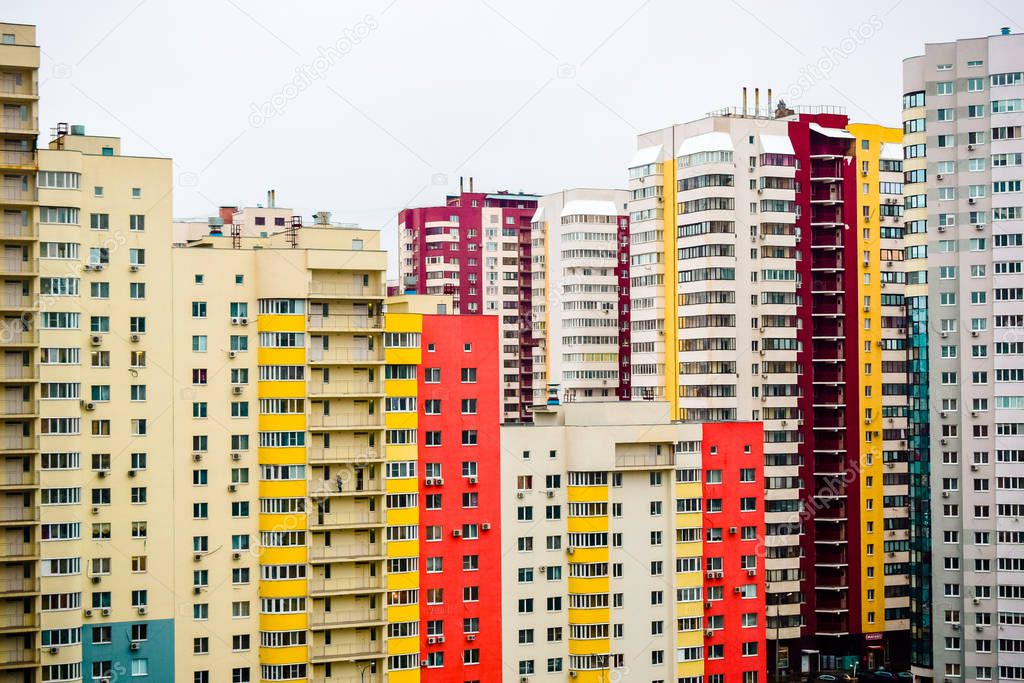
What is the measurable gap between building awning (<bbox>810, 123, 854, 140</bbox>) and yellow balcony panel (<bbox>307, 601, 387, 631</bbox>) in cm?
5145

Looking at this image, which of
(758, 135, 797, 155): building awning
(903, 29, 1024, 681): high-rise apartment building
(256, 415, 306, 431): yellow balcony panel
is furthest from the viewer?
(758, 135, 797, 155): building awning

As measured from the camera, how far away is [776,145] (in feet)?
307

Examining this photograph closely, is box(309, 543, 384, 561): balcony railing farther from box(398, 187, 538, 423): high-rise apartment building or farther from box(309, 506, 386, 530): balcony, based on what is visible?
box(398, 187, 538, 423): high-rise apartment building

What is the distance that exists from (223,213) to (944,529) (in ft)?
197

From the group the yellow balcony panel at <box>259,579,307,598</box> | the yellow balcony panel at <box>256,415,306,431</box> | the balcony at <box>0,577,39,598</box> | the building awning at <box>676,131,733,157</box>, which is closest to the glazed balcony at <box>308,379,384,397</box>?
the yellow balcony panel at <box>256,415,306,431</box>

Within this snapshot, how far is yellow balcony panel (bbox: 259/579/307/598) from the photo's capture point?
62531mm

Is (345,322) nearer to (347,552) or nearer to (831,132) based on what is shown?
(347,552)

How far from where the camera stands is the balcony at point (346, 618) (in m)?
63.3

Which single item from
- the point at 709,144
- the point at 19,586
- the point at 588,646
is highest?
the point at 709,144

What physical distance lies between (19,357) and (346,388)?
15001 millimetres

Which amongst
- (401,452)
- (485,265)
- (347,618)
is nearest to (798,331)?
(401,452)

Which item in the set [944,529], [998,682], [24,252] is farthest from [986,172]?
[24,252]

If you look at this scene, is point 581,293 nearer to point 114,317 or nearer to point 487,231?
point 487,231

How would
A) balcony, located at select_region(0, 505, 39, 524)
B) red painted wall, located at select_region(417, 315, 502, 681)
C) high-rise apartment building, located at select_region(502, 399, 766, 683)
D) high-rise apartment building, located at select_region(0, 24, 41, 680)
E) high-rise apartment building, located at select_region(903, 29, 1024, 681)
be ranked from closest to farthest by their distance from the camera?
high-rise apartment building, located at select_region(0, 24, 41, 680) < balcony, located at select_region(0, 505, 39, 524) < red painted wall, located at select_region(417, 315, 502, 681) < high-rise apartment building, located at select_region(502, 399, 766, 683) < high-rise apartment building, located at select_region(903, 29, 1024, 681)
